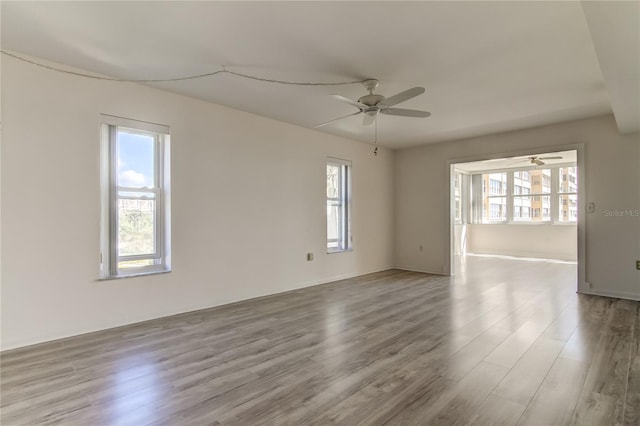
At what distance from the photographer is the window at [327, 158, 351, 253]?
6152 millimetres

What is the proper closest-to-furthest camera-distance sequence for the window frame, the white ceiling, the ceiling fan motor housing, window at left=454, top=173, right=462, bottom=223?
the white ceiling, the ceiling fan motor housing, the window frame, window at left=454, top=173, right=462, bottom=223

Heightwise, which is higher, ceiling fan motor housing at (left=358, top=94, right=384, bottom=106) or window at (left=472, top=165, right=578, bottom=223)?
ceiling fan motor housing at (left=358, top=94, right=384, bottom=106)

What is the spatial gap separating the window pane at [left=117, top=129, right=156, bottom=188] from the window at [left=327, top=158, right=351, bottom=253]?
10.0 feet

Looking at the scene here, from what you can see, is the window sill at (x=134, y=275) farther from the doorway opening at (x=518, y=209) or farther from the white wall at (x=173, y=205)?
the doorway opening at (x=518, y=209)

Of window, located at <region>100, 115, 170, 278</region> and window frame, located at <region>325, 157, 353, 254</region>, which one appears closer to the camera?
window, located at <region>100, 115, 170, 278</region>

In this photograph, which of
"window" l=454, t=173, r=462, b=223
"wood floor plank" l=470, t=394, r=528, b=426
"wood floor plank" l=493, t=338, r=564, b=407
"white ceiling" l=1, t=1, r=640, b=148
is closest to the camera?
"wood floor plank" l=470, t=394, r=528, b=426

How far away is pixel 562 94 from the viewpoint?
3951 millimetres

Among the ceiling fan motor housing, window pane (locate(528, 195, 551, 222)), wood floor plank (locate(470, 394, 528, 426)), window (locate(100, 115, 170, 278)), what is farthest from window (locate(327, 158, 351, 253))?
window pane (locate(528, 195, 551, 222))

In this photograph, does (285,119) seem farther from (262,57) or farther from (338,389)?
(338,389)

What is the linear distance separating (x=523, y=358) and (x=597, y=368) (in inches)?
18.9

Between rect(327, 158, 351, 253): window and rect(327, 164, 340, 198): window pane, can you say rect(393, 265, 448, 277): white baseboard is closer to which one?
rect(327, 158, 351, 253): window

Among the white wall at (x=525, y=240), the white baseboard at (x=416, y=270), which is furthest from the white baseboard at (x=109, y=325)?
the white wall at (x=525, y=240)

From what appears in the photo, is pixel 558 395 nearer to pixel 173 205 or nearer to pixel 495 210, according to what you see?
pixel 173 205

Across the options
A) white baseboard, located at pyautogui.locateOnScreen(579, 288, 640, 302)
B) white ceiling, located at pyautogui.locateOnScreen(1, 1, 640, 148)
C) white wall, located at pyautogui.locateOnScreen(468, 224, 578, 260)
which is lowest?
white baseboard, located at pyautogui.locateOnScreen(579, 288, 640, 302)
